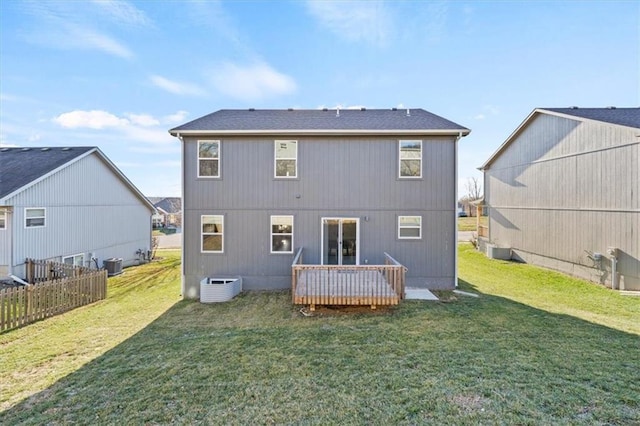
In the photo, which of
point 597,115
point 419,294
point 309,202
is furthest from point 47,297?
point 597,115

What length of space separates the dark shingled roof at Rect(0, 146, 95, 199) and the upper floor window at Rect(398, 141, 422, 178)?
14.6 m

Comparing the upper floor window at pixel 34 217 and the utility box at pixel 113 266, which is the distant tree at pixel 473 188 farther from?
the upper floor window at pixel 34 217

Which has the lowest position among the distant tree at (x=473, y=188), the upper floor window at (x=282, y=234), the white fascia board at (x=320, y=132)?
the upper floor window at (x=282, y=234)

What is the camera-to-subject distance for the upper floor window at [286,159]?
395 inches

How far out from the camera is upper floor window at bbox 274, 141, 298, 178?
32.9 feet

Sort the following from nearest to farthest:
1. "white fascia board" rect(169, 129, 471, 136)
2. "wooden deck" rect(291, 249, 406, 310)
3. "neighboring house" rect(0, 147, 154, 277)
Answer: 1. "wooden deck" rect(291, 249, 406, 310)
2. "white fascia board" rect(169, 129, 471, 136)
3. "neighboring house" rect(0, 147, 154, 277)

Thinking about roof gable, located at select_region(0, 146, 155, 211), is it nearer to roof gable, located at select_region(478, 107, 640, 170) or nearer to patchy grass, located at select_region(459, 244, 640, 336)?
patchy grass, located at select_region(459, 244, 640, 336)

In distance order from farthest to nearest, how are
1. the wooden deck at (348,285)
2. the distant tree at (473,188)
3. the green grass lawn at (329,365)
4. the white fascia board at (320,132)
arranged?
the distant tree at (473,188), the white fascia board at (320,132), the wooden deck at (348,285), the green grass lawn at (329,365)

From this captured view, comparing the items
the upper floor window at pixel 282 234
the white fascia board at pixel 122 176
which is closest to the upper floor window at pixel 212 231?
the upper floor window at pixel 282 234

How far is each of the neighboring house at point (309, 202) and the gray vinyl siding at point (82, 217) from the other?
7260 mm

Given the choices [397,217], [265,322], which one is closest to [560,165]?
[397,217]

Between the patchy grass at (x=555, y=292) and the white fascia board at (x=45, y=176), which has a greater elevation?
the white fascia board at (x=45, y=176)

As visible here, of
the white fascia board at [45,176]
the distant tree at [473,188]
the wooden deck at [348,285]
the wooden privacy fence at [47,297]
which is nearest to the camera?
the wooden privacy fence at [47,297]

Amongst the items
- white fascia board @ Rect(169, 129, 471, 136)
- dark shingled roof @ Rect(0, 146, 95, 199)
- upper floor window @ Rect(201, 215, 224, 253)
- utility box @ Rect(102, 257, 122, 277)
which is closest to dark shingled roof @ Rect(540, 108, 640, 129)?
white fascia board @ Rect(169, 129, 471, 136)
